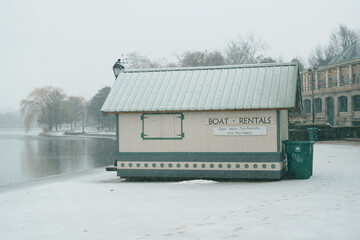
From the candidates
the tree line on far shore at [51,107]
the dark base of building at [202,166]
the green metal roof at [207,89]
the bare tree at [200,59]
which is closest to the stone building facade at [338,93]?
the bare tree at [200,59]

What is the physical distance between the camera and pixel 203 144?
1318 centimetres

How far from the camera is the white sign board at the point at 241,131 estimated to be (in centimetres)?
1270

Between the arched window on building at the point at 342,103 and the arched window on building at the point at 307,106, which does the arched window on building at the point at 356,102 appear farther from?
the arched window on building at the point at 307,106

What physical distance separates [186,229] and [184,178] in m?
6.54

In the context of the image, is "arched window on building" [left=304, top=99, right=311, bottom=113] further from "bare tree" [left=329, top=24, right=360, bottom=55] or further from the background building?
"bare tree" [left=329, top=24, right=360, bottom=55]

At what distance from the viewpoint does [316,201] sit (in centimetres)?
905

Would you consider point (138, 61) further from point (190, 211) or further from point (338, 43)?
point (190, 211)

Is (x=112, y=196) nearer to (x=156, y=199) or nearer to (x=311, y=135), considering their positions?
(x=156, y=199)

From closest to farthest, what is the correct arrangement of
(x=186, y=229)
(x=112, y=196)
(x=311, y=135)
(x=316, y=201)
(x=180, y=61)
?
(x=186, y=229) → (x=316, y=201) → (x=112, y=196) → (x=311, y=135) → (x=180, y=61)

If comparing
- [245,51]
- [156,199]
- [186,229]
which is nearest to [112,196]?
[156,199]

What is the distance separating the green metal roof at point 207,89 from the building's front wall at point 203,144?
35 cm

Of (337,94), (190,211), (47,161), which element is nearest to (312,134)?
(190,211)

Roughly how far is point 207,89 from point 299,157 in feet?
11.4

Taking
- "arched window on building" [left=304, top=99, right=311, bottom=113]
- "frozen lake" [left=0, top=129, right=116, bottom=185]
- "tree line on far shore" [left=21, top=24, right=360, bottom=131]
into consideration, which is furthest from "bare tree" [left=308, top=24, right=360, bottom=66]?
"frozen lake" [left=0, top=129, right=116, bottom=185]
